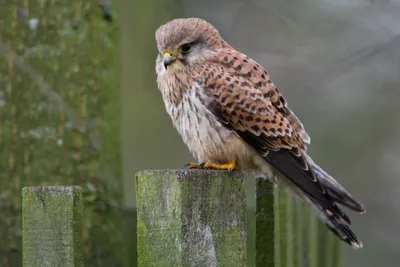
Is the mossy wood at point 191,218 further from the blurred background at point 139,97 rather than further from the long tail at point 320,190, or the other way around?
the long tail at point 320,190

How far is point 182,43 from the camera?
3402mm

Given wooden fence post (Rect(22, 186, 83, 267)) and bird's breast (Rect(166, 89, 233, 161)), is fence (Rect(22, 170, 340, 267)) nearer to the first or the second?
wooden fence post (Rect(22, 186, 83, 267))

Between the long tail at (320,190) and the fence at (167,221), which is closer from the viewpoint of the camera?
the fence at (167,221)

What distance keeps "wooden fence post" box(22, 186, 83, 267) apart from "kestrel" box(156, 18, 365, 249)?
1.36 m

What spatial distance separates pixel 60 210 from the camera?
1856mm

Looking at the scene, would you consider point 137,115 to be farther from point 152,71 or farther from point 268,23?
point 268,23

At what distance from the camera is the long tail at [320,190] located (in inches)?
114

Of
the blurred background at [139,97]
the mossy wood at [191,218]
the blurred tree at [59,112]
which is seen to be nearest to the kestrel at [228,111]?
the blurred background at [139,97]

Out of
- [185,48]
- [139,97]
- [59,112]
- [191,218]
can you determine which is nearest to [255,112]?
[185,48]

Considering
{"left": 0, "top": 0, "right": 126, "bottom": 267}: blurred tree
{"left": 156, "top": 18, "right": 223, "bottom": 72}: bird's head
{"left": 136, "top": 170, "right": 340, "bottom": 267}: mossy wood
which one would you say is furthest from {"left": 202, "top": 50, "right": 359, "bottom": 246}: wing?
{"left": 136, "top": 170, "right": 340, "bottom": 267}: mossy wood

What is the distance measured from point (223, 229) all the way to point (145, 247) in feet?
0.61

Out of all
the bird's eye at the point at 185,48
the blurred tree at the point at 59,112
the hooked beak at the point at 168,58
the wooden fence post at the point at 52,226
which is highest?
the bird's eye at the point at 185,48

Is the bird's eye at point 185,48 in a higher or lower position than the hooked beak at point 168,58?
higher

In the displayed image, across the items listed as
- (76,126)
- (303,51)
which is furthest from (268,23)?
(76,126)
